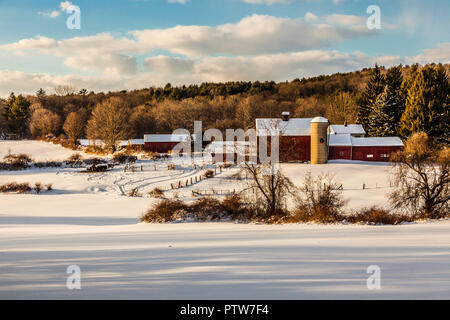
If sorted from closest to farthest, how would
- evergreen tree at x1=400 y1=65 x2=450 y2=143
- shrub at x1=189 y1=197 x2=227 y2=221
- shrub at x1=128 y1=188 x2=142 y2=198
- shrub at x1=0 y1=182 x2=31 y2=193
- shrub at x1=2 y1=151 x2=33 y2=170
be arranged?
shrub at x1=189 y1=197 x2=227 y2=221
shrub at x1=128 y1=188 x2=142 y2=198
shrub at x1=0 y1=182 x2=31 y2=193
shrub at x1=2 y1=151 x2=33 y2=170
evergreen tree at x1=400 y1=65 x2=450 y2=143

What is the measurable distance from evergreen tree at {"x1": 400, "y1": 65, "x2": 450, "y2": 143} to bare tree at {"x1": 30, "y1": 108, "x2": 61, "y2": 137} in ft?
231

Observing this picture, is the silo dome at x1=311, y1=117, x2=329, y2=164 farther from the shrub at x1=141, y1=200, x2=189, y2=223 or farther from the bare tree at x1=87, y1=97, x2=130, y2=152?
the bare tree at x1=87, y1=97, x2=130, y2=152

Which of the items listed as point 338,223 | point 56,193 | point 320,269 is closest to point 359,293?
point 320,269

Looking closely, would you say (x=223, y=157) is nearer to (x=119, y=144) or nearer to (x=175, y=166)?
(x=175, y=166)

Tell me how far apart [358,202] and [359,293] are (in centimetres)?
1650

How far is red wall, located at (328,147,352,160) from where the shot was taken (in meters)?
38.1

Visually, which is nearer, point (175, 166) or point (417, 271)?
point (417, 271)

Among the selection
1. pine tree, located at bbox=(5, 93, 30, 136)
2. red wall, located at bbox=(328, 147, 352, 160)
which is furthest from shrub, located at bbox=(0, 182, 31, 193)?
pine tree, located at bbox=(5, 93, 30, 136)

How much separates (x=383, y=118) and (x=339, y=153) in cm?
1380

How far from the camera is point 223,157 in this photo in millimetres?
39312

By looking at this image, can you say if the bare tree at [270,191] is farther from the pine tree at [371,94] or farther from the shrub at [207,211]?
the pine tree at [371,94]

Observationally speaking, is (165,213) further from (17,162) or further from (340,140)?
(17,162)

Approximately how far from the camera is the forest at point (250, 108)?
137 feet

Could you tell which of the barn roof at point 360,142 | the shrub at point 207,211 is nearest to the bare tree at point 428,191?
the shrub at point 207,211
